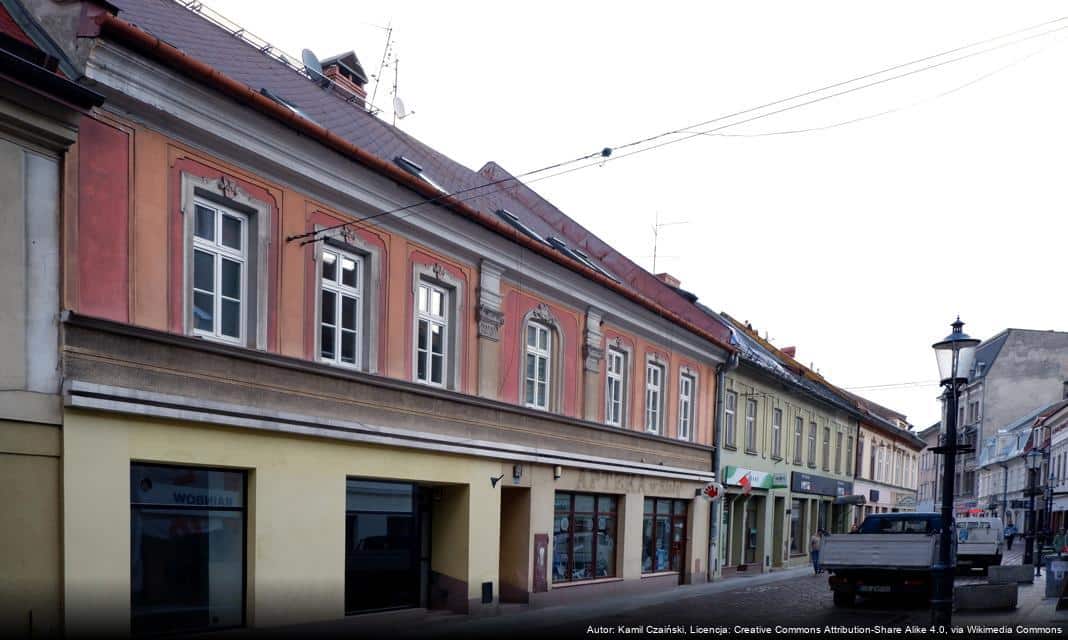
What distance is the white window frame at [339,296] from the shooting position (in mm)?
12383

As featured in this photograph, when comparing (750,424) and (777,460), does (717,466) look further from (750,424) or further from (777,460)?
(777,460)

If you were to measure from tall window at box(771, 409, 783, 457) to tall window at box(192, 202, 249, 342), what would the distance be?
2199 cm

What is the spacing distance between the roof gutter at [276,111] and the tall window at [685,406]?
700cm

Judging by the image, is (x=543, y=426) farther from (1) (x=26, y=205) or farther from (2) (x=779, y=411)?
(2) (x=779, y=411)

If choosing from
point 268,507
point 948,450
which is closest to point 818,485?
point 948,450

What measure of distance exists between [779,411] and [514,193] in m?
12.1

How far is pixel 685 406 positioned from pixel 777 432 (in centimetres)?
790

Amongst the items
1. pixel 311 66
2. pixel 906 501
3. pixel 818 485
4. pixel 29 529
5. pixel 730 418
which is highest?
pixel 311 66

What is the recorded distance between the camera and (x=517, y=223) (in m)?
20.4

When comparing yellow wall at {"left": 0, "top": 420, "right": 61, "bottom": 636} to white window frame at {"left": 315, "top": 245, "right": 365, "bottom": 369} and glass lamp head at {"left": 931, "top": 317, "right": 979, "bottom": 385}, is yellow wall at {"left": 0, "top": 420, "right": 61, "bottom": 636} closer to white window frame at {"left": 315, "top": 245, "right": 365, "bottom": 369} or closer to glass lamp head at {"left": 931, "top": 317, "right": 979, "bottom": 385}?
white window frame at {"left": 315, "top": 245, "right": 365, "bottom": 369}

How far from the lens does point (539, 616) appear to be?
15.9m

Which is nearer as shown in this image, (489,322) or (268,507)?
(268,507)

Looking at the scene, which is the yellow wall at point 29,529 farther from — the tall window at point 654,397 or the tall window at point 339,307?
the tall window at point 654,397

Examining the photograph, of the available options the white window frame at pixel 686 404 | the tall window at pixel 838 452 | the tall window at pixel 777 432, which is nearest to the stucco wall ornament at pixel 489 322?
the white window frame at pixel 686 404
